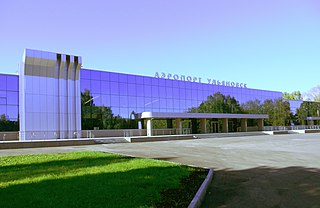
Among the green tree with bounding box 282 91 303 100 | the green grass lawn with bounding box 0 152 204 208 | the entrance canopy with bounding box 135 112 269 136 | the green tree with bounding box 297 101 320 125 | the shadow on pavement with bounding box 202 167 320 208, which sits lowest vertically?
the shadow on pavement with bounding box 202 167 320 208

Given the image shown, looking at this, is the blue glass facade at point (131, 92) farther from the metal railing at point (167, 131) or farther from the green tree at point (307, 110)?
the green tree at point (307, 110)

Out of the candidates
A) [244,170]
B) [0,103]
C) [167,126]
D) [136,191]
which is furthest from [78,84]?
[136,191]

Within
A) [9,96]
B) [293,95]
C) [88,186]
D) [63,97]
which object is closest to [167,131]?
[63,97]

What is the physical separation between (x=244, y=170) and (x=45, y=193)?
7.19 metres

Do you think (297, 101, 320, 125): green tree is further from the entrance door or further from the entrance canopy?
the entrance door

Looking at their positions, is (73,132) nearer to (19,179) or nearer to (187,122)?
(187,122)

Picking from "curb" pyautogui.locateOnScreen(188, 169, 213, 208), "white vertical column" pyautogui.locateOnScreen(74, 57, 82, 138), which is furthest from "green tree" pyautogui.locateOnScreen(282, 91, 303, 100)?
"curb" pyautogui.locateOnScreen(188, 169, 213, 208)

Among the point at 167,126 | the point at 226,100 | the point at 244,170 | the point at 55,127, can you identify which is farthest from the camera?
the point at 226,100

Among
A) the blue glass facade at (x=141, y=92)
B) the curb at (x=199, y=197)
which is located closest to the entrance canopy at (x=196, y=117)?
the blue glass facade at (x=141, y=92)

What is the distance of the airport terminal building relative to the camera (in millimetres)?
35438

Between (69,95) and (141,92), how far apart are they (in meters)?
11.8

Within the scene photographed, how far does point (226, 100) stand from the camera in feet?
191

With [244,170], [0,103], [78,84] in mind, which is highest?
[78,84]

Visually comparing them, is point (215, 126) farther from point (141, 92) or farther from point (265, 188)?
point (265, 188)
